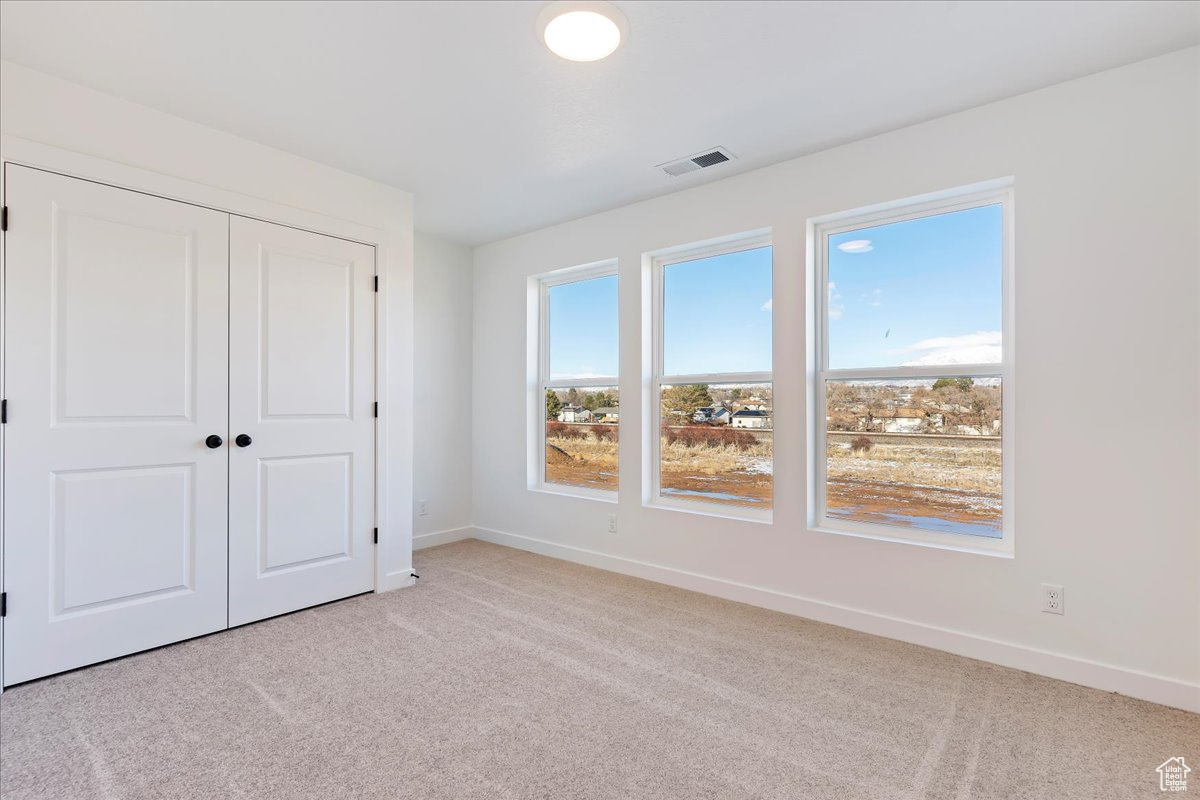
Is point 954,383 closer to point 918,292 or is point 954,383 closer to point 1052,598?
point 918,292

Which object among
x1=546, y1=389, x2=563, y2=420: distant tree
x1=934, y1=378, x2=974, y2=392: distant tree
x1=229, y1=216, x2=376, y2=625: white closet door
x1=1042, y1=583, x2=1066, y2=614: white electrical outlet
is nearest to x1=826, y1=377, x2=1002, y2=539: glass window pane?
x1=934, y1=378, x2=974, y2=392: distant tree

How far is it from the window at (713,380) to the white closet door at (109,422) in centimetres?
264

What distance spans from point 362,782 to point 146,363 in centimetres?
218

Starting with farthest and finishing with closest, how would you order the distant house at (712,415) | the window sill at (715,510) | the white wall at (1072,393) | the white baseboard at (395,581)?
the distant house at (712,415) < the white baseboard at (395,581) < the window sill at (715,510) < the white wall at (1072,393)

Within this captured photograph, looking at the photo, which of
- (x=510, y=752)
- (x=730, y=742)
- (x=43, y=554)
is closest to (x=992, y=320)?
(x=730, y=742)

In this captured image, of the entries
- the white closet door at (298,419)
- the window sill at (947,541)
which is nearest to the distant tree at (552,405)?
the white closet door at (298,419)

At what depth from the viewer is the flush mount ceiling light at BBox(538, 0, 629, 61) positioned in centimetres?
198

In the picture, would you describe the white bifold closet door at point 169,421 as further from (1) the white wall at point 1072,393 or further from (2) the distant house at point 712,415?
(1) the white wall at point 1072,393

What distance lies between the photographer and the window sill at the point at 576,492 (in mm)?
4242

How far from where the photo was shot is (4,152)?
2305 mm

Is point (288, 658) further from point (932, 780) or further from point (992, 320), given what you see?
point (992, 320)

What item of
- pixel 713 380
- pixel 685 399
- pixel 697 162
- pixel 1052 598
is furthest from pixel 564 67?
pixel 1052 598

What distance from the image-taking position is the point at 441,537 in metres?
4.73

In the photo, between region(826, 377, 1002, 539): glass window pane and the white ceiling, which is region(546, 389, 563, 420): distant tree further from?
region(826, 377, 1002, 539): glass window pane
